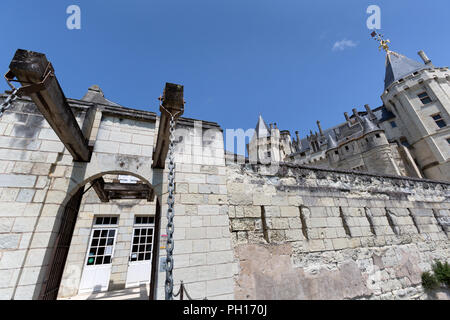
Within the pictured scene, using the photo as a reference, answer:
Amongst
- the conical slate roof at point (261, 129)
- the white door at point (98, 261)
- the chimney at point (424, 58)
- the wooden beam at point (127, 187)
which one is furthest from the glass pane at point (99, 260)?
the chimney at point (424, 58)

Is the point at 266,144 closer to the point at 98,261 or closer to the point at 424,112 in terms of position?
the point at 424,112

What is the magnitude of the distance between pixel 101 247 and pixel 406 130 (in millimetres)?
26049

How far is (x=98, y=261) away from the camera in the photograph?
226 inches

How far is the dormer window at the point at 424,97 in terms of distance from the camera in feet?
56.4

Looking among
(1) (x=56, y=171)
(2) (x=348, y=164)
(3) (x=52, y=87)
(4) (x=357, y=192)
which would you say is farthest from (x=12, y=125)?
(2) (x=348, y=164)

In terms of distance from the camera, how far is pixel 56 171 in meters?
2.68

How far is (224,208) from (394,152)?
824 inches

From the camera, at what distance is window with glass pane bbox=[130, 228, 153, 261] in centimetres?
627

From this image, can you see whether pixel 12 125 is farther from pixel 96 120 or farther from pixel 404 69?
pixel 404 69

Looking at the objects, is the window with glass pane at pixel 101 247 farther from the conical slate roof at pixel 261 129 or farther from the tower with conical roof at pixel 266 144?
the conical slate roof at pixel 261 129

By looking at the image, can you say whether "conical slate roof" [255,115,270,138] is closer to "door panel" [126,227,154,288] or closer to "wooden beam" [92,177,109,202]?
"door panel" [126,227,154,288]

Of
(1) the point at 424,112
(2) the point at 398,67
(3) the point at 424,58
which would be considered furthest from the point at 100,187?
(3) the point at 424,58

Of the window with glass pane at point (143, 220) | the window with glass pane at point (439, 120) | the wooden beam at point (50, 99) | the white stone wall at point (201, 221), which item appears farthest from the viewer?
the window with glass pane at point (439, 120)

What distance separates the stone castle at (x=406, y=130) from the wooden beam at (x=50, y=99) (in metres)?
12.7
